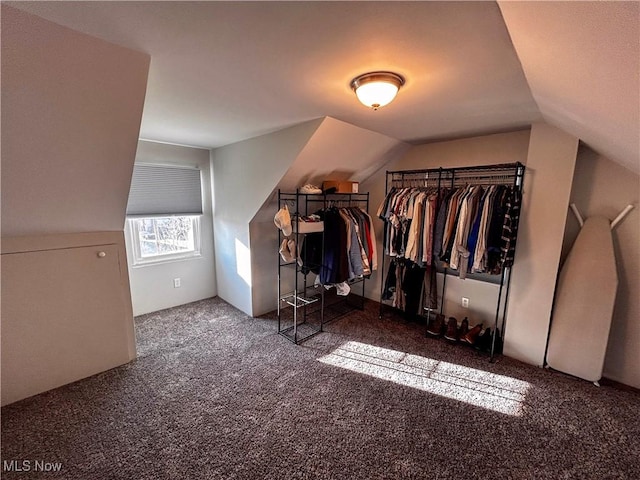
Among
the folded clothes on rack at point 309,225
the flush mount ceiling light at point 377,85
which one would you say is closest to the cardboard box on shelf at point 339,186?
the folded clothes on rack at point 309,225

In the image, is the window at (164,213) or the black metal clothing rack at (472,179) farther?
the window at (164,213)

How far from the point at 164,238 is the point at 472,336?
3.84m

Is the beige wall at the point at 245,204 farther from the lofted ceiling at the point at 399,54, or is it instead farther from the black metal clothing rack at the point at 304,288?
the lofted ceiling at the point at 399,54

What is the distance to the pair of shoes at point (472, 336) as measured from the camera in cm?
261

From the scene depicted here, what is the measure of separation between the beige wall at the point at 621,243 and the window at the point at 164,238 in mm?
4289

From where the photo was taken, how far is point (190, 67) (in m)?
1.39

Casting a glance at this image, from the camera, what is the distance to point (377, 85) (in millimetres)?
1447

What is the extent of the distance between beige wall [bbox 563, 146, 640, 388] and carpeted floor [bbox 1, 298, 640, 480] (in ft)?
0.87

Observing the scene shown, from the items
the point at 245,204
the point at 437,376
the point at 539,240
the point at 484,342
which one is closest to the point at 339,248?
the point at 245,204

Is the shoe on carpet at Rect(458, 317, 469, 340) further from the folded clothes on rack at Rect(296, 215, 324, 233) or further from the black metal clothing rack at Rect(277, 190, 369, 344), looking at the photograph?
the folded clothes on rack at Rect(296, 215, 324, 233)

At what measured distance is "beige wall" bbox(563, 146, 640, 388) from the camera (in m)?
2.10

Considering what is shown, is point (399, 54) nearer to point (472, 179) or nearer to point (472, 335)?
point (472, 179)

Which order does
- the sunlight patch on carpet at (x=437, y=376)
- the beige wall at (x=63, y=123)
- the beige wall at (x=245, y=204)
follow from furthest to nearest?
the beige wall at (x=245, y=204) → the sunlight patch on carpet at (x=437, y=376) → the beige wall at (x=63, y=123)

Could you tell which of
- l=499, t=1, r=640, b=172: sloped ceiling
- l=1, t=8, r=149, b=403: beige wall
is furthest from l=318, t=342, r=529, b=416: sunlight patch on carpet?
l=1, t=8, r=149, b=403: beige wall
